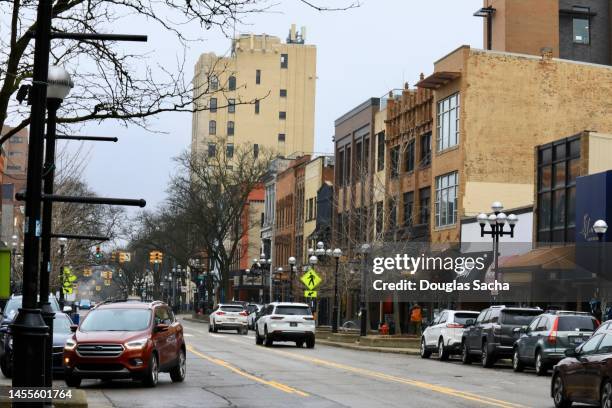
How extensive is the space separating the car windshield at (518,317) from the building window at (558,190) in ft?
40.9

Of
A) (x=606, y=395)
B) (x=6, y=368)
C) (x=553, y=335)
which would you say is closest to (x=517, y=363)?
(x=553, y=335)

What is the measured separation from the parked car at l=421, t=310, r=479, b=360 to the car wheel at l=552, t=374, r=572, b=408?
17433 mm

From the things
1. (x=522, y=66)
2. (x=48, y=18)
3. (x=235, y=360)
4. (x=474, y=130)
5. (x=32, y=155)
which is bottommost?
(x=235, y=360)

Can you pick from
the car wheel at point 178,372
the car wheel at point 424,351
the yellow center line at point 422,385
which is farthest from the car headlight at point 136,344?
the car wheel at point 424,351

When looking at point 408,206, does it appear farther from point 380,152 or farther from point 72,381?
point 72,381

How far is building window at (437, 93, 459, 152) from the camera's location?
5956 cm

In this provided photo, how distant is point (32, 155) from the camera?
39.5 ft

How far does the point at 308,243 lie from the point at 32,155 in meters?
76.8

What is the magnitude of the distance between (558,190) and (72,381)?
3003 cm

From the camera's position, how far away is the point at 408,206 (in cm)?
6688

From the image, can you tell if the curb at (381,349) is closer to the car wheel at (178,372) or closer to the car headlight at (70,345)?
the car wheel at (178,372)

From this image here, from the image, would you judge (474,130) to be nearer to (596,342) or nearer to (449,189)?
(449,189)

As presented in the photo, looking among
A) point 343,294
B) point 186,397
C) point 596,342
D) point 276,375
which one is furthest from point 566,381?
point 343,294

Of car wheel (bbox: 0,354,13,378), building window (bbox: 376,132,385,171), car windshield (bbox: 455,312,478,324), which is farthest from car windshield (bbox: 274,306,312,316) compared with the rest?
building window (bbox: 376,132,385,171)
